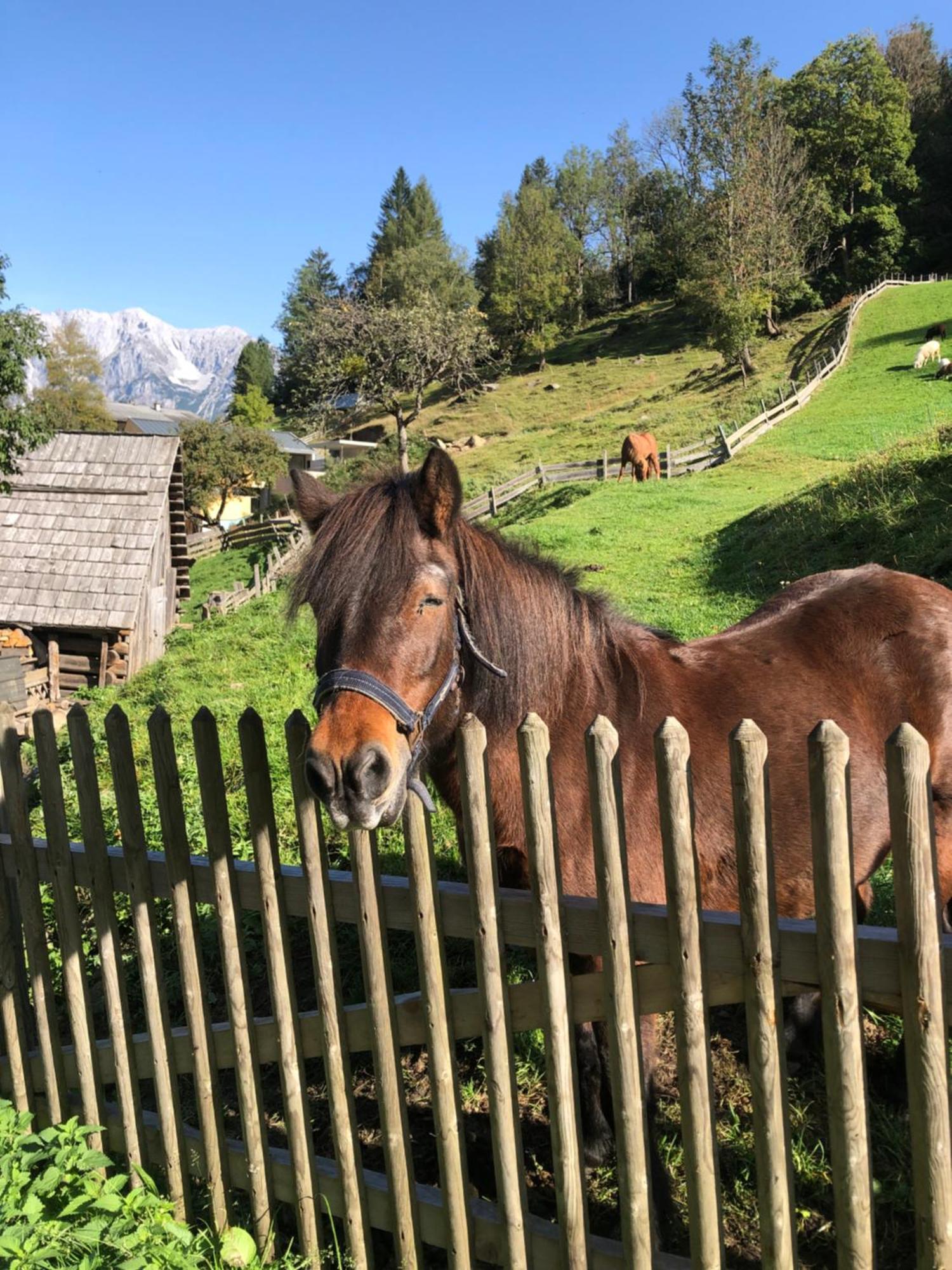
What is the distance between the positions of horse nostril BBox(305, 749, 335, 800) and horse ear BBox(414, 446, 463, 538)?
813 mm

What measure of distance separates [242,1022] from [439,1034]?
0.79 m

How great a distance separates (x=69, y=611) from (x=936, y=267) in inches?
2265


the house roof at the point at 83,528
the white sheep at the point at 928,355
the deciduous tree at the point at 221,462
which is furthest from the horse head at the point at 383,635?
the deciduous tree at the point at 221,462

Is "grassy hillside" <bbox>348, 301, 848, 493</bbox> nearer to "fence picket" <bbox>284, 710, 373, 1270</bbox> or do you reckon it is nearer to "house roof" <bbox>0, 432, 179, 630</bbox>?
"house roof" <bbox>0, 432, 179, 630</bbox>

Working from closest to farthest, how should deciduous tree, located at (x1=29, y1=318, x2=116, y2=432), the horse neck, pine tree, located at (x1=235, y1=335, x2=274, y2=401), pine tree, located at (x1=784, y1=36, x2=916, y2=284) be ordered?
the horse neck
pine tree, located at (x1=784, y1=36, x2=916, y2=284)
deciduous tree, located at (x1=29, y1=318, x2=116, y2=432)
pine tree, located at (x1=235, y1=335, x2=274, y2=401)

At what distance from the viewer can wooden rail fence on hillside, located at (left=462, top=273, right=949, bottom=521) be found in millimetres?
24688

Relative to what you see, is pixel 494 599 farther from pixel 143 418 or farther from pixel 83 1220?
pixel 143 418

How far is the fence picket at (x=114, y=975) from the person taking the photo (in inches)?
116

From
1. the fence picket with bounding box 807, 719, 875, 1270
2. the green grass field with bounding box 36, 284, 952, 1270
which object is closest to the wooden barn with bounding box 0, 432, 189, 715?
the green grass field with bounding box 36, 284, 952, 1270

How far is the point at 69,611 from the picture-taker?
65.1ft

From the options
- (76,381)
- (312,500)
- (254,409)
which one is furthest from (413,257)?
(312,500)

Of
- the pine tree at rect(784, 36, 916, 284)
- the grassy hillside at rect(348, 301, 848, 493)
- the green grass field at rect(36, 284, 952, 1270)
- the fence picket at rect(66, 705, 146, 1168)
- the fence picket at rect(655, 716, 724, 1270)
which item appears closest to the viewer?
the fence picket at rect(655, 716, 724, 1270)

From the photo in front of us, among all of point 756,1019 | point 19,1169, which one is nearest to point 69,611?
point 19,1169

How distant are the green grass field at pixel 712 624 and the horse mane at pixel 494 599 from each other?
11.4 inches
